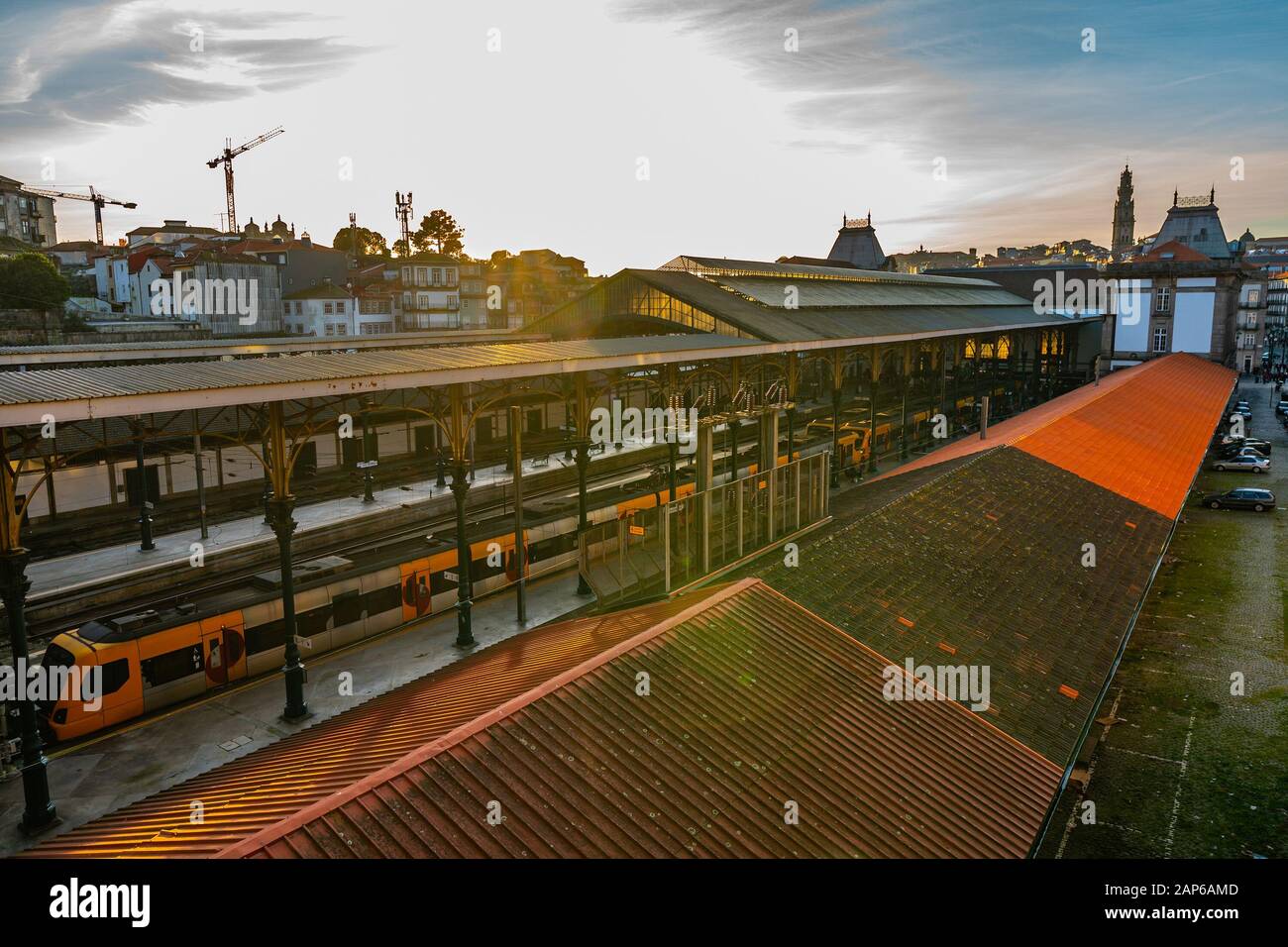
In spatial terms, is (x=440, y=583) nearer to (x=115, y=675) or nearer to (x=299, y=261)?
(x=115, y=675)

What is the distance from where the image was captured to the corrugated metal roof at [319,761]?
29.0 feet

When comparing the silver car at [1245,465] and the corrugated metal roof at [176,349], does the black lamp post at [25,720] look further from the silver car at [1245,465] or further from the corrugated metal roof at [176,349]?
the silver car at [1245,465]

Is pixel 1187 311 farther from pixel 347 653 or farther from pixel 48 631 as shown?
pixel 48 631

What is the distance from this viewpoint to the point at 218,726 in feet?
62.3

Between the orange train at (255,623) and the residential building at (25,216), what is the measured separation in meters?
88.4

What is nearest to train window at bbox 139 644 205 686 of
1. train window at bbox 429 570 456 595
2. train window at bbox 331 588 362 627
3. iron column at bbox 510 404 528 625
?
train window at bbox 331 588 362 627

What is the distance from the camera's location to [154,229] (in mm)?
106500

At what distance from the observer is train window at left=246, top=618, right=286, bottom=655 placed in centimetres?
2083

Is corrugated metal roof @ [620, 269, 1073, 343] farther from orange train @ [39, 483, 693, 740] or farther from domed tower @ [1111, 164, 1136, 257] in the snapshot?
domed tower @ [1111, 164, 1136, 257]

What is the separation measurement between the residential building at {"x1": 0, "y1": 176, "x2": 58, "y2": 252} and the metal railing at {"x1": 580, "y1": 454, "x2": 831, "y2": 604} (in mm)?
93355

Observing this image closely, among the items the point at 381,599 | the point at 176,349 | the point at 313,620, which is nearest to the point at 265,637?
the point at 313,620

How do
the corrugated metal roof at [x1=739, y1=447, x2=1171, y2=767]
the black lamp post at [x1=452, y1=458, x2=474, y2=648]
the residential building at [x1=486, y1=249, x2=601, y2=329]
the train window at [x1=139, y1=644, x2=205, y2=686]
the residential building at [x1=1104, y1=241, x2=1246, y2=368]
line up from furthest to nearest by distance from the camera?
1. the residential building at [x1=486, y1=249, x2=601, y2=329]
2. the residential building at [x1=1104, y1=241, x2=1246, y2=368]
3. the black lamp post at [x1=452, y1=458, x2=474, y2=648]
4. the train window at [x1=139, y1=644, x2=205, y2=686]
5. the corrugated metal roof at [x1=739, y1=447, x2=1171, y2=767]

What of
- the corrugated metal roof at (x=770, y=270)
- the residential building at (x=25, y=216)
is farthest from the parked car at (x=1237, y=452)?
the residential building at (x=25, y=216)
